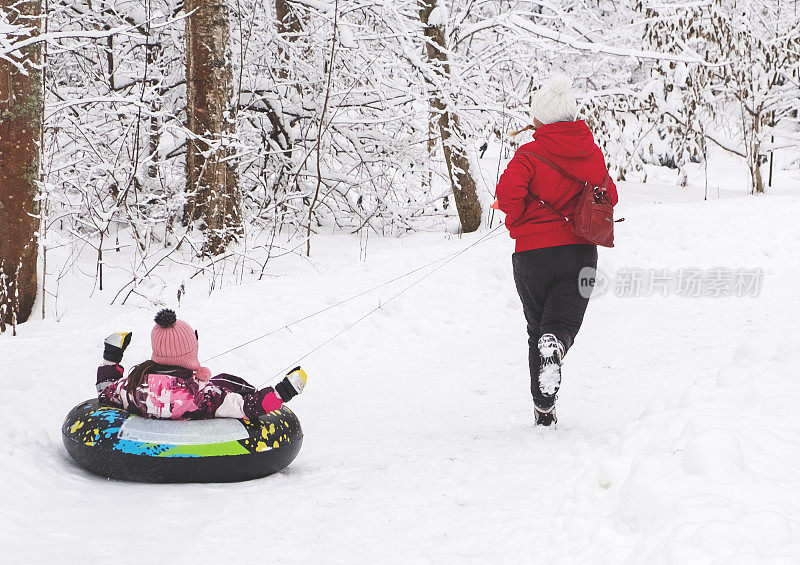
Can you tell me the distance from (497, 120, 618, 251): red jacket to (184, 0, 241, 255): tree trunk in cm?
474

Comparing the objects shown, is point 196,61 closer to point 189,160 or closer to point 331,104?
point 189,160

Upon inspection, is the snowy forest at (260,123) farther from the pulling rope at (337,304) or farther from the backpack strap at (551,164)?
the backpack strap at (551,164)

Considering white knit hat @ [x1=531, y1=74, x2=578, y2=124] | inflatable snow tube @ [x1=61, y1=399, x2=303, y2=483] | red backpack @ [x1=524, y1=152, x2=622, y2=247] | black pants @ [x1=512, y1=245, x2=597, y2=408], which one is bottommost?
inflatable snow tube @ [x1=61, y1=399, x2=303, y2=483]

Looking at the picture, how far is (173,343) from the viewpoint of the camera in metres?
4.08

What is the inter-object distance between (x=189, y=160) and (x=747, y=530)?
26.6 feet

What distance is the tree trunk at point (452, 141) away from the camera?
416 inches

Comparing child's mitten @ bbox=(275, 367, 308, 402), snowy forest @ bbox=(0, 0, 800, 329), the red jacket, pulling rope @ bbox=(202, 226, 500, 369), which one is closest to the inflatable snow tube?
child's mitten @ bbox=(275, 367, 308, 402)

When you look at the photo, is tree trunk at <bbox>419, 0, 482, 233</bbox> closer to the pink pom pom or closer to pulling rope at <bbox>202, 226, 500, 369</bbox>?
pulling rope at <bbox>202, 226, 500, 369</bbox>

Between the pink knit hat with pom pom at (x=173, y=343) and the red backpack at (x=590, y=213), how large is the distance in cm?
193

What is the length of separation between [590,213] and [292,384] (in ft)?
5.64

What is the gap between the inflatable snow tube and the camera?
391 centimetres

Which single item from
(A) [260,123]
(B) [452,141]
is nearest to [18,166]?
(A) [260,123]

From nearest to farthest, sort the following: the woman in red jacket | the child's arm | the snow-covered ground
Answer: the snow-covered ground
the child's arm
the woman in red jacket

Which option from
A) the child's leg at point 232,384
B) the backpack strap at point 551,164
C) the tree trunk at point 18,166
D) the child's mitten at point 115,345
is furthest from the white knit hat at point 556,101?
the tree trunk at point 18,166
